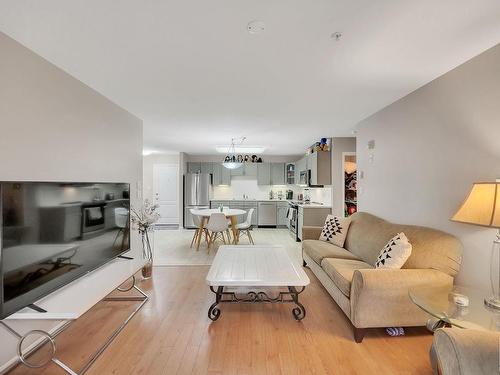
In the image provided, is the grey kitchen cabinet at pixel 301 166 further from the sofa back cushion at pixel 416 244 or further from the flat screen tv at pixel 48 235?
the flat screen tv at pixel 48 235

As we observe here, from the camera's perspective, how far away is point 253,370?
1798mm

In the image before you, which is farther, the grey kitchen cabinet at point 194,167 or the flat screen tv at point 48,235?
the grey kitchen cabinet at point 194,167

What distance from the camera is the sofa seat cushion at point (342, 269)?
2342mm

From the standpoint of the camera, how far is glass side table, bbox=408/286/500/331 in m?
1.48

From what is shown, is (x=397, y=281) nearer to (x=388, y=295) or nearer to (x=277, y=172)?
(x=388, y=295)

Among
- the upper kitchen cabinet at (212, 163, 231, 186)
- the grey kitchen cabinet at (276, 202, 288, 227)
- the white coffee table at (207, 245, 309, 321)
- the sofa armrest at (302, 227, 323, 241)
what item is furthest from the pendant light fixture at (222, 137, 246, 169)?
the white coffee table at (207, 245, 309, 321)

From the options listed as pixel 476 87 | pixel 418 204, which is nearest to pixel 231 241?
pixel 418 204

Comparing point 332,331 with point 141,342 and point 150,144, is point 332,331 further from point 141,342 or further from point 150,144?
point 150,144

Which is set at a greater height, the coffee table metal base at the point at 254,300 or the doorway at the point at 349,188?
the doorway at the point at 349,188

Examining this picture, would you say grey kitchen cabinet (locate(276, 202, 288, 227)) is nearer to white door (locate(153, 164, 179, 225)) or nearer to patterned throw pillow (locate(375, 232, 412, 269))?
white door (locate(153, 164, 179, 225))

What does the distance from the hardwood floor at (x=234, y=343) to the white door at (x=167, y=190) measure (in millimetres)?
5125

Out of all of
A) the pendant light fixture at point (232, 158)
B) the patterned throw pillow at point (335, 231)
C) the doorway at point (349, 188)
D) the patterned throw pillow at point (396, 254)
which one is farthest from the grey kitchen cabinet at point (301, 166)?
the patterned throw pillow at point (396, 254)

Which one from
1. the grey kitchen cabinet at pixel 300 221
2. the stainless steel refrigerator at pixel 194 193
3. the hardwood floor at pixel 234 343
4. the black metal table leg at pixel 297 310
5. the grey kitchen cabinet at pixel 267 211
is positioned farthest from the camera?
the grey kitchen cabinet at pixel 267 211

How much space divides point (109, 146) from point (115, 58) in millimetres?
1356
